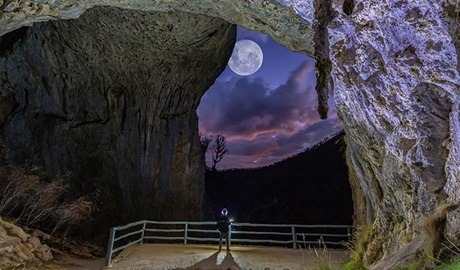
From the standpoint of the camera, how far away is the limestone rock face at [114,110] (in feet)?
42.5

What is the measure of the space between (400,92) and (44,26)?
14275mm

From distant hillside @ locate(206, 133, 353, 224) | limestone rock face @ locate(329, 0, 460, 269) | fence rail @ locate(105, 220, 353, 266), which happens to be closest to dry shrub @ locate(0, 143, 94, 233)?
fence rail @ locate(105, 220, 353, 266)

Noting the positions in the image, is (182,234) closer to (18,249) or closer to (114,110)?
(114,110)

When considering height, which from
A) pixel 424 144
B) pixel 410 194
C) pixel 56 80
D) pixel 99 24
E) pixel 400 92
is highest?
pixel 99 24

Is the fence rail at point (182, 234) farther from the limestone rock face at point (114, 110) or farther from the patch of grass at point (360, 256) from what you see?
the limestone rock face at point (114, 110)

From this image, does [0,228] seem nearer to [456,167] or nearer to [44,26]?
[456,167]

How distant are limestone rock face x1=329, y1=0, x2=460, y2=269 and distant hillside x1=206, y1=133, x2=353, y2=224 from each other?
22250 millimetres

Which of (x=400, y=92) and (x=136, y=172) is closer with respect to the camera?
(x=400, y=92)

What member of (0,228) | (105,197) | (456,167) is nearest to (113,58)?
(105,197)

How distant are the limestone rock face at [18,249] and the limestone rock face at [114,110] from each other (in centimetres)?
611

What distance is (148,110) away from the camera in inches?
567

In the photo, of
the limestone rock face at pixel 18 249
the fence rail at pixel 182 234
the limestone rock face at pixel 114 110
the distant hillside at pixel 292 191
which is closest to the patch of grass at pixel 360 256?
the fence rail at pixel 182 234

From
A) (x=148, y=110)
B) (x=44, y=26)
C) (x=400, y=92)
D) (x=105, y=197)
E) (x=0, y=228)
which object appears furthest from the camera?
(x=148, y=110)

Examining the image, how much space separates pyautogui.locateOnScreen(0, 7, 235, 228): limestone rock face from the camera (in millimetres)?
12953
